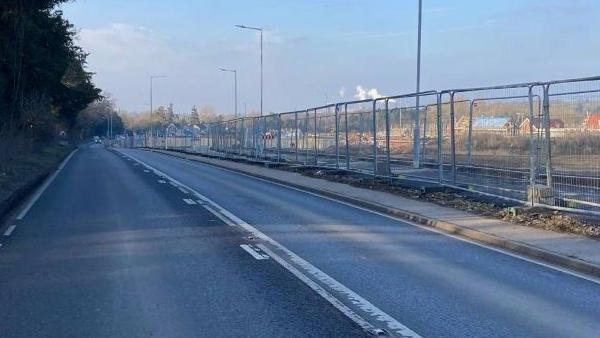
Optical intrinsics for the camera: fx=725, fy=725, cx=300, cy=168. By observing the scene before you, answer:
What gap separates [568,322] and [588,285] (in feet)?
6.31

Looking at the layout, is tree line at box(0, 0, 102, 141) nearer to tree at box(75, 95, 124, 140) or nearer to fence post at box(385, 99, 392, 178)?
fence post at box(385, 99, 392, 178)

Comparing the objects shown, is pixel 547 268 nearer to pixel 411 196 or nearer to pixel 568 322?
pixel 568 322

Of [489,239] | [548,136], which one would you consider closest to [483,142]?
[548,136]

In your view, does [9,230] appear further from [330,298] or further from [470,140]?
[470,140]

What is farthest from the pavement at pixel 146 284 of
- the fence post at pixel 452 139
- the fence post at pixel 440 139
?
the fence post at pixel 440 139

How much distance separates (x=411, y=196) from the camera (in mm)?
18969

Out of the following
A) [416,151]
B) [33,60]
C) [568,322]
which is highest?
[33,60]

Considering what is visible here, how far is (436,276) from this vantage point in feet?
29.5

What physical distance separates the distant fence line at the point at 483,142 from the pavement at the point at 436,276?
1443 millimetres

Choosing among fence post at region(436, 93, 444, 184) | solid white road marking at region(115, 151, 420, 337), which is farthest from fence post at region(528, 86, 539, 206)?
solid white road marking at region(115, 151, 420, 337)

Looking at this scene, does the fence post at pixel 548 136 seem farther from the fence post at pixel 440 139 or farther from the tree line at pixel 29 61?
the tree line at pixel 29 61

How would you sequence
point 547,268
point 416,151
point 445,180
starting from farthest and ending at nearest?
point 416,151 < point 445,180 < point 547,268

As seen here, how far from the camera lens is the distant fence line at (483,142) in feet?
42.2

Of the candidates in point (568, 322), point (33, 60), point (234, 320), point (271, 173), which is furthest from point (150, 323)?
point (33, 60)
